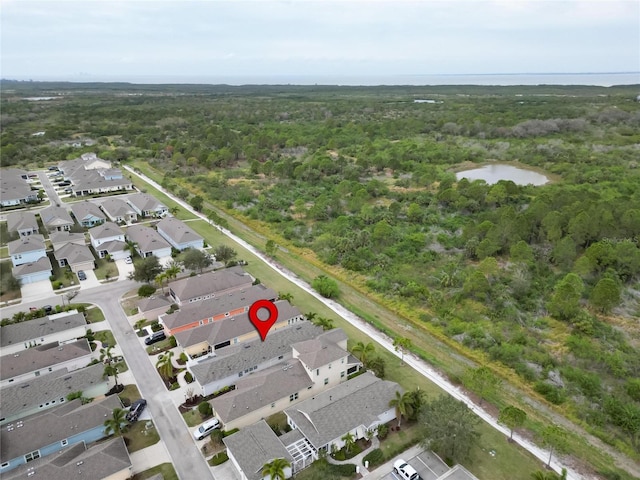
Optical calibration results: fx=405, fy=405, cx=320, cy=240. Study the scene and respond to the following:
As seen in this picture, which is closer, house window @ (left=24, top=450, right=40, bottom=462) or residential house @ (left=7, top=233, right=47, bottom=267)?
house window @ (left=24, top=450, right=40, bottom=462)

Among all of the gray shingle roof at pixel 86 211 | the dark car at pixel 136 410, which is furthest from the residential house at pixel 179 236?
the dark car at pixel 136 410

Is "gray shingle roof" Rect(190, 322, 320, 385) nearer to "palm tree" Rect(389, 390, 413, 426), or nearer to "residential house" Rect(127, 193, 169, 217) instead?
"palm tree" Rect(389, 390, 413, 426)

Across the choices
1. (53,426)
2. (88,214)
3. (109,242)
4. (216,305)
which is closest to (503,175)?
(216,305)

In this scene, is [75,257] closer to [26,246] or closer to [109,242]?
[109,242]

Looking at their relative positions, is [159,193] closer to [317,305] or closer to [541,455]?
[317,305]

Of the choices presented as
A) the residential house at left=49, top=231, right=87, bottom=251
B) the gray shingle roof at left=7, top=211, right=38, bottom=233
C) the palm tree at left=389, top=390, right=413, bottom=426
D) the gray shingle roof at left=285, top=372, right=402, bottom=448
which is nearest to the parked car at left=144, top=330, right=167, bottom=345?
the gray shingle roof at left=285, top=372, right=402, bottom=448

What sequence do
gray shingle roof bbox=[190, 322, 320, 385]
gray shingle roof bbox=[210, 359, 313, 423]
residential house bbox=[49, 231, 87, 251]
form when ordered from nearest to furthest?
gray shingle roof bbox=[210, 359, 313, 423] < gray shingle roof bbox=[190, 322, 320, 385] < residential house bbox=[49, 231, 87, 251]

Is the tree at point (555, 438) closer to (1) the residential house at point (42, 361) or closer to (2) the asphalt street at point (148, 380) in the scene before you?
(2) the asphalt street at point (148, 380)

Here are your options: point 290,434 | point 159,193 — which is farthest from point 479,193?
point 159,193
